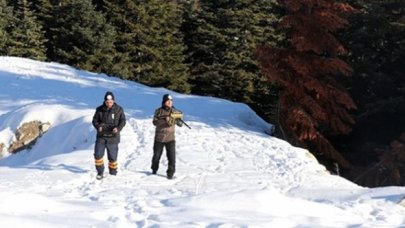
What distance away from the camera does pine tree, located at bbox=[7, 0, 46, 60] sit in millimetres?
37969

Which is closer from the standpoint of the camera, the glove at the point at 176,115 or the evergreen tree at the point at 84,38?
the glove at the point at 176,115

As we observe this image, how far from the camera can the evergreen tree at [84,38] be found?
123 feet

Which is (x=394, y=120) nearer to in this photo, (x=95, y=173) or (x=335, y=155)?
(x=335, y=155)

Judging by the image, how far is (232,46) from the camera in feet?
129

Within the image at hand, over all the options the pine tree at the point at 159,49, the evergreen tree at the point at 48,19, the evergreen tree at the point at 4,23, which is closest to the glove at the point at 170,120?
the pine tree at the point at 159,49

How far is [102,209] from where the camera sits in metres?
9.32

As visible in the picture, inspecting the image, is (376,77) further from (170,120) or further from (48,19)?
(48,19)

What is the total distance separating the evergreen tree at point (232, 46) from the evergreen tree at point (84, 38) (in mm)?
6806

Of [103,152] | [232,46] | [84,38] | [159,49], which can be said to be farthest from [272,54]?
[159,49]

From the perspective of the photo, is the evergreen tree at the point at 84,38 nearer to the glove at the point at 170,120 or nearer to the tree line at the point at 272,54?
the tree line at the point at 272,54

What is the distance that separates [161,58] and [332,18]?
66.0 ft

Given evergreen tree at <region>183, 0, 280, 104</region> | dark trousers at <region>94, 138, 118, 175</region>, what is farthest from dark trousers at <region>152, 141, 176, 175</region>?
evergreen tree at <region>183, 0, 280, 104</region>

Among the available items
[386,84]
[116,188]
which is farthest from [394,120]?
[116,188]

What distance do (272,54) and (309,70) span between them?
151 centimetres
